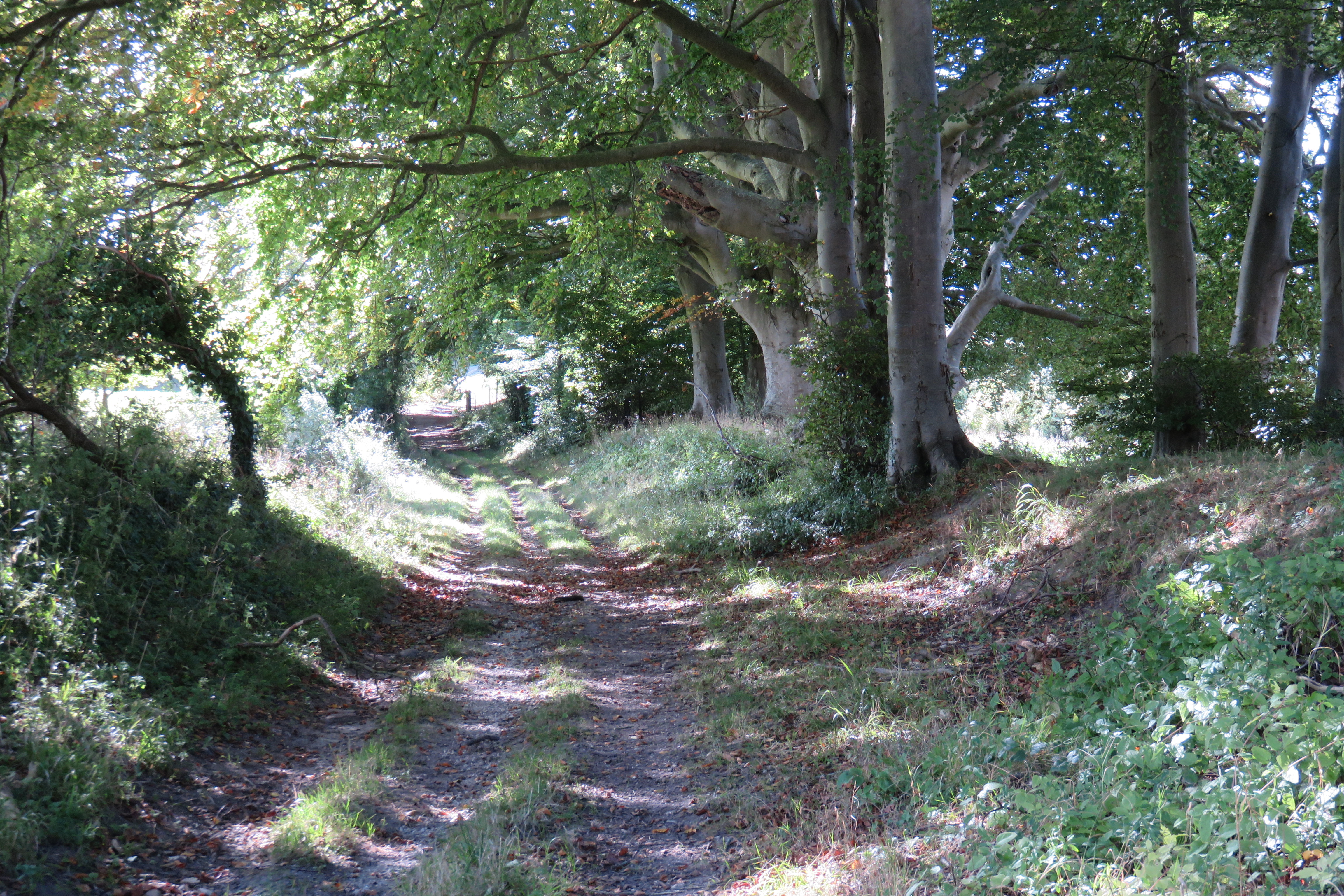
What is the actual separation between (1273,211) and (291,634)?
1266cm

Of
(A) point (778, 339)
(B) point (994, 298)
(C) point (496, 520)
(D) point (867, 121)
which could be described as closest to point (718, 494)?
(A) point (778, 339)

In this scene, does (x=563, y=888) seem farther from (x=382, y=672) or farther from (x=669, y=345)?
(x=669, y=345)

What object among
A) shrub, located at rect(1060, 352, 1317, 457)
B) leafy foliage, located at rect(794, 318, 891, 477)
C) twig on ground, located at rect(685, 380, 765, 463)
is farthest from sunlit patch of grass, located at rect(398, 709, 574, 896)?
twig on ground, located at rect(685, 380, 765, 463)

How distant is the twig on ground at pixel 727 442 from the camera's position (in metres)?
15.6

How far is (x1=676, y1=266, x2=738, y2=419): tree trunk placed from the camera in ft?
74.9

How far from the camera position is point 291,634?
7.98 meters

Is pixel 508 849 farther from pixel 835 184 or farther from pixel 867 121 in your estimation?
pixel 867 121

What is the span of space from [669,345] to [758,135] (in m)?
16.5

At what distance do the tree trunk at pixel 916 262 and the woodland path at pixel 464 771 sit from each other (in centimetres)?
369

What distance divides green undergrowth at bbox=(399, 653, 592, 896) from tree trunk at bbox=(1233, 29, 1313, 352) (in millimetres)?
10300

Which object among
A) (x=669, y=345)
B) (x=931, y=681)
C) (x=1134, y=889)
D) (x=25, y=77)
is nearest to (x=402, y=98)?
(x=25, y=77)

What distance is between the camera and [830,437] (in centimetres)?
1254

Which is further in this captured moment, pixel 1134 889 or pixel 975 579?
pixel 975 579

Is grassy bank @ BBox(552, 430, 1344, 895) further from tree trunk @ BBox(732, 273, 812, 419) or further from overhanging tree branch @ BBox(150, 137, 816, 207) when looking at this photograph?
tree trunk @ BBox(732, 273, 812, 419)
